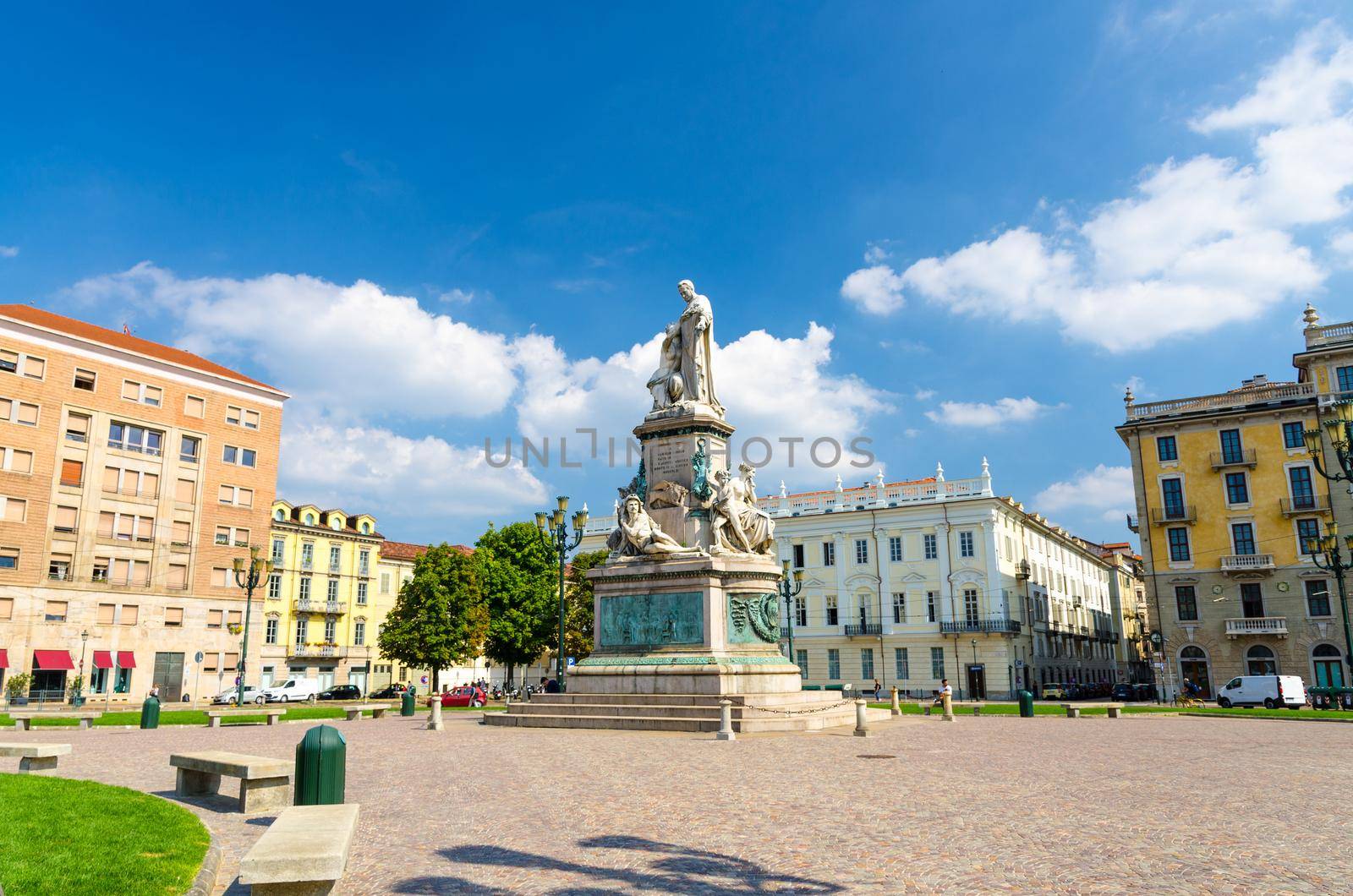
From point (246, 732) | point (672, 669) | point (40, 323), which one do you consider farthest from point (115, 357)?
point (672, 669)

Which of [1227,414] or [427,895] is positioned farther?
[1227,414]

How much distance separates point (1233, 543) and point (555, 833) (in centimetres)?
5437

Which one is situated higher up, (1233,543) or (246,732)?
(1233,543)

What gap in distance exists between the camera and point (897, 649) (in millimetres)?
61094

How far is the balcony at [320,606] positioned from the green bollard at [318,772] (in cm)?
6013

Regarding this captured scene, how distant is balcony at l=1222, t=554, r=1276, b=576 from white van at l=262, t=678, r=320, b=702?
51211mm

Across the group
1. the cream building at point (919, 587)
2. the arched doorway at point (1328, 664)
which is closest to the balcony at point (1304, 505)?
the arched doorway at point (1328, 664)

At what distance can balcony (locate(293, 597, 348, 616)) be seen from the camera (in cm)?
6431

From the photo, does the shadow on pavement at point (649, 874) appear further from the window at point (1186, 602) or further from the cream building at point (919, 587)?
the window at point (1186, 602)

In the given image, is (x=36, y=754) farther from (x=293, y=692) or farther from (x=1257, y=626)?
(x=1257, y=626)

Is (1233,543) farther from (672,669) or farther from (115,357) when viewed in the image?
(115,357)

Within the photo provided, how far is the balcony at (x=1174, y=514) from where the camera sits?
53.5 m

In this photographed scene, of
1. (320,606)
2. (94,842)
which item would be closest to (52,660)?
(320,606)

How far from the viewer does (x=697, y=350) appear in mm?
24828
